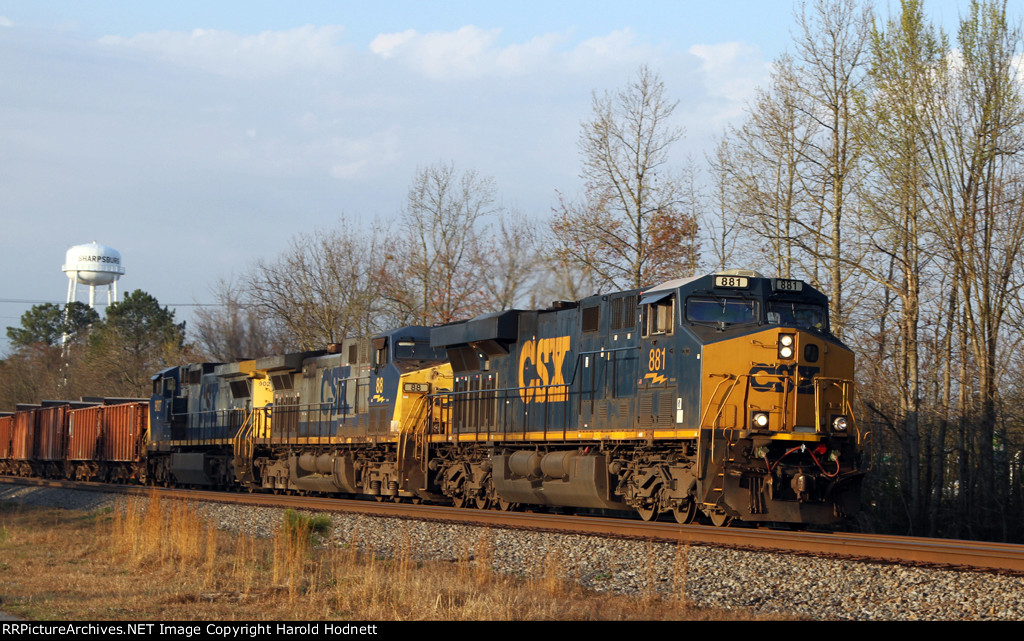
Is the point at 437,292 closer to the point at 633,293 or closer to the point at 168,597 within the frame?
the point at 633,293

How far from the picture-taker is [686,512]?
1535 cm

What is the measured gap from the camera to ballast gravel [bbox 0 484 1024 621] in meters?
8.69

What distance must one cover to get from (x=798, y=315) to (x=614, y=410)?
3.20 m

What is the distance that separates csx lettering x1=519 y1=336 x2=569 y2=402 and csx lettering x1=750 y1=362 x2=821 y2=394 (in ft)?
13.2

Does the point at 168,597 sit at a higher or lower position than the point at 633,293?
lower

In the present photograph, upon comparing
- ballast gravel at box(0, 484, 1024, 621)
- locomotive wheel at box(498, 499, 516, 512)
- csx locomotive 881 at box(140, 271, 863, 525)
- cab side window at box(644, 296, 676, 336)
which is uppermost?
cab side window at box(644, 296, 676, 336)

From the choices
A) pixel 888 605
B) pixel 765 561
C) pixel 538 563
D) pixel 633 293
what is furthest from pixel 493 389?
pixel 888 605

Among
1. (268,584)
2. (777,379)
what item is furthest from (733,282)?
(268,584)

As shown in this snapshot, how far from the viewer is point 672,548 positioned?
469 inches

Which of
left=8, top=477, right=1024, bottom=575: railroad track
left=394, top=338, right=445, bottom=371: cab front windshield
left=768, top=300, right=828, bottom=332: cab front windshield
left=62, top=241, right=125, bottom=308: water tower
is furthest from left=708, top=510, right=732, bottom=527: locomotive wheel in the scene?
left=62, top=241, right=125, bottom=308: water tower

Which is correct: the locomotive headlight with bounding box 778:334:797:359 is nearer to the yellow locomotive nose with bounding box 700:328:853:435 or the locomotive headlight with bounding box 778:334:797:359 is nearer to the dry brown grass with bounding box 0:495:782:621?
the yellow locomotive nose with bounding box 700:328:853:435

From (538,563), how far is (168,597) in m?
4.33

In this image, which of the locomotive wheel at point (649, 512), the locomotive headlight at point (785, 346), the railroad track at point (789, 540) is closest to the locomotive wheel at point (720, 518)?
the railroad track at point (789, 540)

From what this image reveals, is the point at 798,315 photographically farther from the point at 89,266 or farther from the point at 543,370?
the point at 89,266
